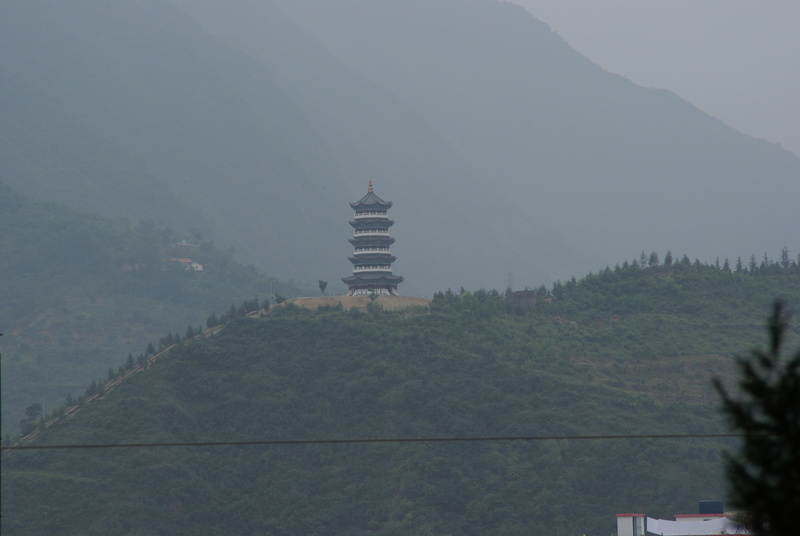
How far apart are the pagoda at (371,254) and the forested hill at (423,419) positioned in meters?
5.37

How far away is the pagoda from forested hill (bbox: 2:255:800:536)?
5371mm

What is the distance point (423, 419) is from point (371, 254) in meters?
23.1

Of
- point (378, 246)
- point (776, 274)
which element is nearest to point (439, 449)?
point (378, 246)

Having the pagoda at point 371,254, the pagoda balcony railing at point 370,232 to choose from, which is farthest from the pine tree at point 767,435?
the pagoda balcony railing at point 370,232

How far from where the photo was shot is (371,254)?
4911 inches

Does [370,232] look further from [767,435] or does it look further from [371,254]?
[767,435]

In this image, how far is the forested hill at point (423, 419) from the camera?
92.6 meters

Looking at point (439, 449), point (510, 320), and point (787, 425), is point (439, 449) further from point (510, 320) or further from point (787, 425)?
point (787, 425)

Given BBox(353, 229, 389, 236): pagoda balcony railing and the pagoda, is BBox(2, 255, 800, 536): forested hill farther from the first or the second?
BBox(353, 229, 389, 236): pagoda balcony railing

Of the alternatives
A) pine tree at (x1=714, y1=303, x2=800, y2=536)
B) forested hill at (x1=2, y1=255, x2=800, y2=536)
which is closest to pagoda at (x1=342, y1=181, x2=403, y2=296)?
forested hill at (x1=2, y1=255, x2=800, y2=536)

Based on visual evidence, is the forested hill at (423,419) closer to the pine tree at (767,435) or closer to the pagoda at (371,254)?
the pagoda at (371,254)

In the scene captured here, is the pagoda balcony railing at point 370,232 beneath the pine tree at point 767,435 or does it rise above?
above

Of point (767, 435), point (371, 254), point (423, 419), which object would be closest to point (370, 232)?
point (371, 254)

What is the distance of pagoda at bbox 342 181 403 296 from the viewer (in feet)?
411
